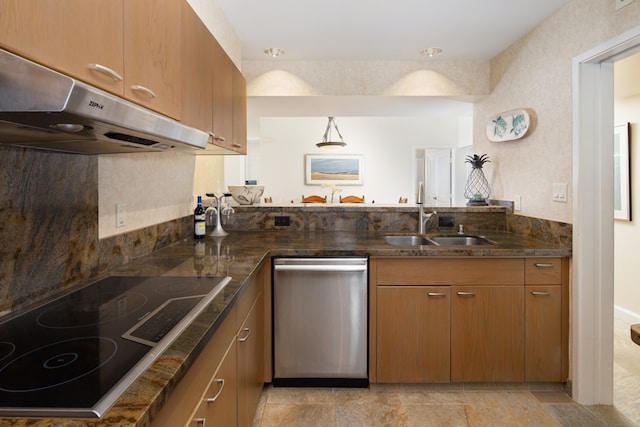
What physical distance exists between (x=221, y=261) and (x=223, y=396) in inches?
28.7

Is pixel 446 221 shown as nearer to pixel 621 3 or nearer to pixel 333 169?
pixel 621 3

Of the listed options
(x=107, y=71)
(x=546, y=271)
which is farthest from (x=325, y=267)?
(x=107, y=71)

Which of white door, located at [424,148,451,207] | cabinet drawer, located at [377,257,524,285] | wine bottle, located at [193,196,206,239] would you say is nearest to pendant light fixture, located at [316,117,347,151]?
white door, located at [424,148,451,207]

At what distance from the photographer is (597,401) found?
2152 millimetres

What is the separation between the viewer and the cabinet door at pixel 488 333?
221 cm

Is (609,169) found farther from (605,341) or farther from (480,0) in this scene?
(480,0)

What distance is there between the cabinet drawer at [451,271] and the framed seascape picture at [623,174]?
180cm

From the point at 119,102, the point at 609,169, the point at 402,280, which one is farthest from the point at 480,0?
the point at 119,102

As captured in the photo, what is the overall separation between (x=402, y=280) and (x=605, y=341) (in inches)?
45.8

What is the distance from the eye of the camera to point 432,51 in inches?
118

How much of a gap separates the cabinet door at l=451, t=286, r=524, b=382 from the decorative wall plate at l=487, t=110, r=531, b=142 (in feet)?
3.76

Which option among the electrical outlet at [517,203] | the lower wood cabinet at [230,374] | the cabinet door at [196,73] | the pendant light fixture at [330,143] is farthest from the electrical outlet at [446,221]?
the pendant light fixture at [330,143]

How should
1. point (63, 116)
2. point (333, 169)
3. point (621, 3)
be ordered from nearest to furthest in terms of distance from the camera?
point (63, 116) < point (621, 3) < point (333, 169)

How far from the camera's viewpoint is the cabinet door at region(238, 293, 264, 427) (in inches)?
60.8
